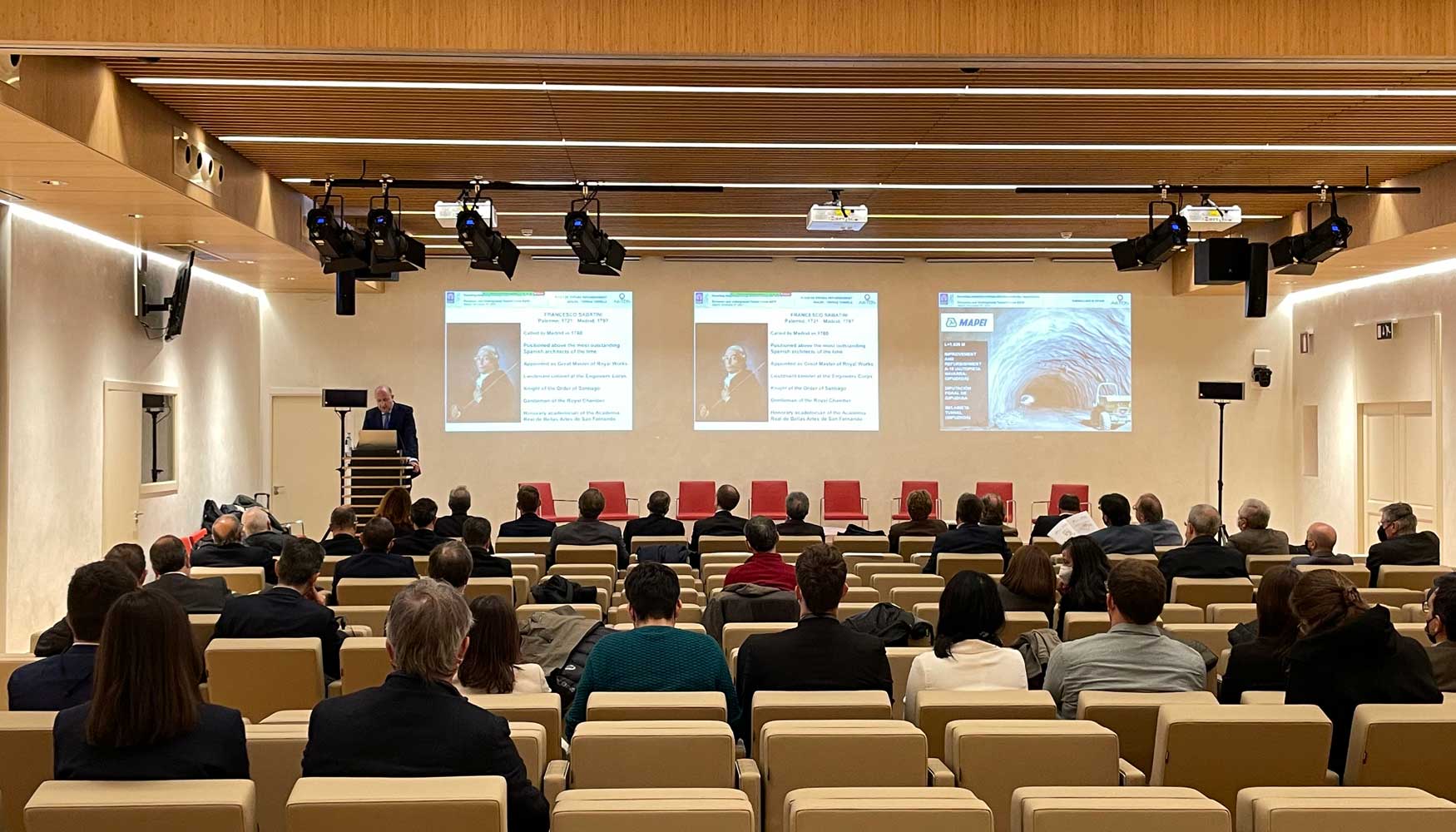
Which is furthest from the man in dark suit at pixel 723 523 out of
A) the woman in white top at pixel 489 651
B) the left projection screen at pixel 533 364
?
the left projection screen at pixel 533 364

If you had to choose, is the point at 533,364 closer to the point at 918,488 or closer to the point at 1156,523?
the point at 918,488

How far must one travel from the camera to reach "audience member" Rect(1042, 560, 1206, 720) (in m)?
4.18

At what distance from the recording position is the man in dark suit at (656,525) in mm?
9820

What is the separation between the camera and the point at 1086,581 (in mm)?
6160

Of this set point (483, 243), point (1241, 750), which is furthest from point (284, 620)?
point (483, 243)

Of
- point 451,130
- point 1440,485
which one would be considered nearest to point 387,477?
point 451,130

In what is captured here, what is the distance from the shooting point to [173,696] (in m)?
2.83

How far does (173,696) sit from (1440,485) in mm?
13626

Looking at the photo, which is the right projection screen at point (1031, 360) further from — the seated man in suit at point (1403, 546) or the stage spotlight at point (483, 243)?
the seated man in suit at point (1403, 546)

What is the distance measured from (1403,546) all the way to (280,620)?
6.72 metres

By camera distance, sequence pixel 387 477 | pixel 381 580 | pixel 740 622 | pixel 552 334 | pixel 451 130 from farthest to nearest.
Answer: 1. pixel 552 334
2. pixel 387 477
3. pixel 451 130
4. pixel 381 580
5. pixel 740 622

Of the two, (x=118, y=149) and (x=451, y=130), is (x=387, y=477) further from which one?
(x=118, y=149)

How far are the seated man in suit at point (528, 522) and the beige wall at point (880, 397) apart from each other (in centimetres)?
676

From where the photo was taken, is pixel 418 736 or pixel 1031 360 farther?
pixel 1031 360
